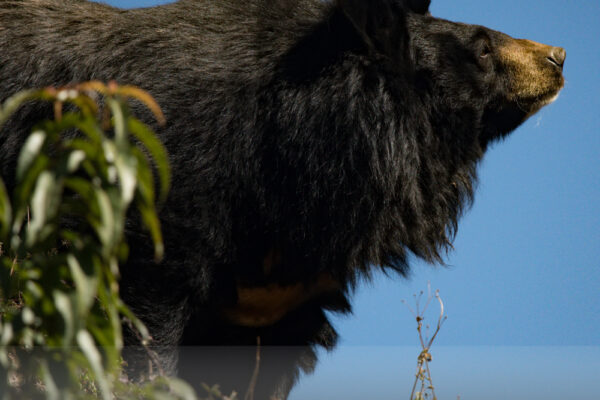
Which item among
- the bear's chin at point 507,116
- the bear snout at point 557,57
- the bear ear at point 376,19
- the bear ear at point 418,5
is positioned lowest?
the bear's chin at point 507,116

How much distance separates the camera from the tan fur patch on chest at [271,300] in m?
4.69

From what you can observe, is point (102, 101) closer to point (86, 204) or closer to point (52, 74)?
point (52, 74)

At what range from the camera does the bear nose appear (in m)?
4.91

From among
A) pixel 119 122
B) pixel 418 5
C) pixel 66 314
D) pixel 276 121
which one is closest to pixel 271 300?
pixel 276 121

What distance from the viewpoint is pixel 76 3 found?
498 centimetres

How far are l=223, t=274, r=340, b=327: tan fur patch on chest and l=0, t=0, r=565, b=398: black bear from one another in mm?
13

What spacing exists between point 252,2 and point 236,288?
1634mm

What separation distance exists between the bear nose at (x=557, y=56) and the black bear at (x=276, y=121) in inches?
0.5

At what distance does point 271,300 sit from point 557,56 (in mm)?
2234

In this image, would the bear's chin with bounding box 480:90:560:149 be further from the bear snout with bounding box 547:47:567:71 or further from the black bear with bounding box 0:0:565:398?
the bear snout with bounding box 547:47:567:71

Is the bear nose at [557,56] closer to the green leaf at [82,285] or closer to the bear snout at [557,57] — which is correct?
the bear snout at [557,57]

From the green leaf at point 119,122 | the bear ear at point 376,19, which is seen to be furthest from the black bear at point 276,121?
the green leaf at point 119,122

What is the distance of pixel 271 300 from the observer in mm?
4832

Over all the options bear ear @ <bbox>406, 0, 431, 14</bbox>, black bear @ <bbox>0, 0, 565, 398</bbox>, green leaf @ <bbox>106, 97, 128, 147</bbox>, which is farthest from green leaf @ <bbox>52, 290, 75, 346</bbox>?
bear ear @ <bbox>406, 0, 431, 14</bbox>
